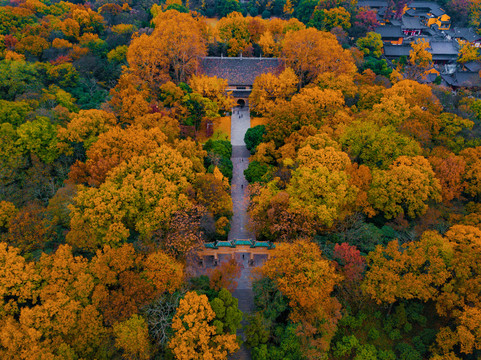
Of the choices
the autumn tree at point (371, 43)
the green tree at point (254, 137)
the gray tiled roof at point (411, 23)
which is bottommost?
the green tree at point (254, 137)

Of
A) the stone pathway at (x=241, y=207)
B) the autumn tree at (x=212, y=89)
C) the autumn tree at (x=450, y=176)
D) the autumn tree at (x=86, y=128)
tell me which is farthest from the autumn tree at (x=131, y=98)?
the autumn tree at (x=450, y=176)

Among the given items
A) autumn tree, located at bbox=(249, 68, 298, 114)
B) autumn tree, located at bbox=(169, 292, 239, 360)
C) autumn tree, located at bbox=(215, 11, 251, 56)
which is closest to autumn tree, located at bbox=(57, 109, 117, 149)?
autumn tree, located at bbox=(249, 68, 298, 114)

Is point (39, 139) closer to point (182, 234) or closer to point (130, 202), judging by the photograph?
point (130, 202)

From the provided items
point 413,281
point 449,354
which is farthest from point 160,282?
point 449,354

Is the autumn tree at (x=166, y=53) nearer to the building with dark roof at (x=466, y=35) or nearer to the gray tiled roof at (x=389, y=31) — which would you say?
the gray tiled roof at (x=389, y=31)

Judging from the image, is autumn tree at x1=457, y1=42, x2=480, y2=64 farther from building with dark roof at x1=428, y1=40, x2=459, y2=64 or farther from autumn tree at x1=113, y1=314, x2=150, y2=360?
autumn tree at x1=113, y1=314, x2=150, y2=360

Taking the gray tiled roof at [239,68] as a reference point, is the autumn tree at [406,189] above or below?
below

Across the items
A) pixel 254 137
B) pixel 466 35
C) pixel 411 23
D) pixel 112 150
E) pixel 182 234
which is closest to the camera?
pixel 182 234

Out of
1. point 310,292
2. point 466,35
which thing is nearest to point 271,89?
point 310,292
